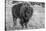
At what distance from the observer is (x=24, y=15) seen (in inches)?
61.9

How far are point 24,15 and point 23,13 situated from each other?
A: 46 millimetres

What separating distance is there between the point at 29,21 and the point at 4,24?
513mm

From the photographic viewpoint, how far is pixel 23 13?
157cm

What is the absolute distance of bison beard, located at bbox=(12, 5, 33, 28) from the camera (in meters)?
1.56

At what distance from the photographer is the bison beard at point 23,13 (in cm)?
156

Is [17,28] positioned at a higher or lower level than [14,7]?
lower

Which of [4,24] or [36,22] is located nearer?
[4,24]

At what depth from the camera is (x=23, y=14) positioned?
1.57 meters

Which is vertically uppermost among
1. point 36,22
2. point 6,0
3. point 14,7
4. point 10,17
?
point 6,0

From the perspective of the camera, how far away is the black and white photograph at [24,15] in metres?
1.53

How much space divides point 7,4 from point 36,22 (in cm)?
71

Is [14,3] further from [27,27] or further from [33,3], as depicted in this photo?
[27,27]

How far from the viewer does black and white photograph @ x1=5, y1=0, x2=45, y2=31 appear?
1527 millimetres

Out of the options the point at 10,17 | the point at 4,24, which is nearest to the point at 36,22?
the point at 10,17
